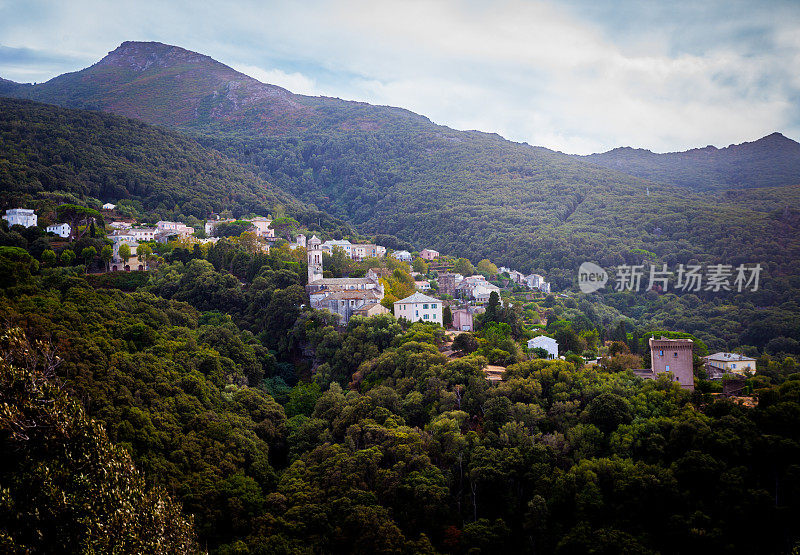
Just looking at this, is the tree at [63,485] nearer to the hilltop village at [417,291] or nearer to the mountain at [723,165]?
the hilltop village at [417,291]

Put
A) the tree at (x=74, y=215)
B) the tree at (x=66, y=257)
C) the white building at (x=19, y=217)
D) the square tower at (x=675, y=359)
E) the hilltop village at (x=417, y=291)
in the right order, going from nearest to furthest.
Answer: the square tower at (x=675, y=359) → the hilltop village at (x=417, y=291) → the tree at (x=66, y=257) → the white building at (x=19, y=217) → the tree at (x=74, y=215)

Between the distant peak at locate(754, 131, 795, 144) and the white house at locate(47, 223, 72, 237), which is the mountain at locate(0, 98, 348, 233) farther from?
the distant peak at locate(754, 131, 795, 144)

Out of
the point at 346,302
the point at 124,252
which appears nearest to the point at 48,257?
the point at 124,252

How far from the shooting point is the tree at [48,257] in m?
44.5

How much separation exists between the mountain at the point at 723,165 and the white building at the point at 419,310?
113750mm

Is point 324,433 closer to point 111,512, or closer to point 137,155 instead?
point 111,512

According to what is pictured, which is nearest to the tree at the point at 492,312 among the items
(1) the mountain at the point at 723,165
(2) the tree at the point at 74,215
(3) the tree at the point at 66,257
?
(3) the tree at the point at 66,257

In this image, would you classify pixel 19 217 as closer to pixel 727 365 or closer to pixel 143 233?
pixel 143 233

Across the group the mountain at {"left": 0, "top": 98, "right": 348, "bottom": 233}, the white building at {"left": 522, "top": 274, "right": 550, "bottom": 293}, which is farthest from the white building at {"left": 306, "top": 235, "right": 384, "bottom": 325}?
the mountain at {"left": 0, "top": 98, "right": 348, "bottom": 233}

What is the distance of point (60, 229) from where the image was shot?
5244 cm

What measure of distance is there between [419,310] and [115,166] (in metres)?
61.3

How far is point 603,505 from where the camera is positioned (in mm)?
23406

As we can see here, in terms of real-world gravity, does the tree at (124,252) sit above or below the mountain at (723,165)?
below

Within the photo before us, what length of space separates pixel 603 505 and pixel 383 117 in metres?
171
